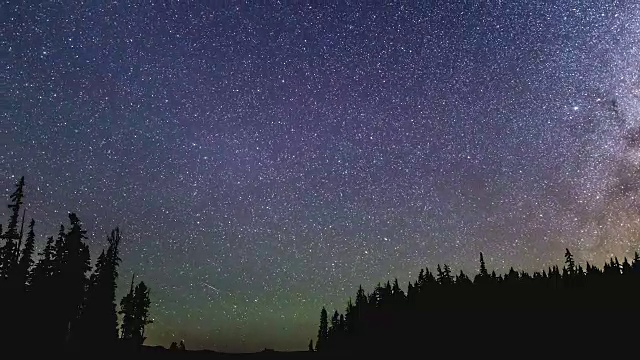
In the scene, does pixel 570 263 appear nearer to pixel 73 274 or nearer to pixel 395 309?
pixel 395 309

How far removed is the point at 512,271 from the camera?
107000 millimetres

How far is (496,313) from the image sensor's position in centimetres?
8231

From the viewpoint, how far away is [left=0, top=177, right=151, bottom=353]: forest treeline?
160 ft

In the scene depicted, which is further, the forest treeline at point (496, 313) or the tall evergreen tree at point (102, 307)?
the forest treeline at point (496, 313)

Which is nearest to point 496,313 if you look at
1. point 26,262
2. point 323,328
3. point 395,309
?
point 395,309

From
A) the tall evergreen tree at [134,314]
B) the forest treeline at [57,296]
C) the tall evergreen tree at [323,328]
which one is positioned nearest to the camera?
the forest treeline at [57,296]

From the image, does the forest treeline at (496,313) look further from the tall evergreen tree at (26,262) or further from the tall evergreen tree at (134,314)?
the tall evergreen tree at (26,262)

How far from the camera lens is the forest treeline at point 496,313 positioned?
70812mm

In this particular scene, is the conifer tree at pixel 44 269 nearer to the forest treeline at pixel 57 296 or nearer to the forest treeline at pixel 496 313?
the forest treeline at pixel 57 296

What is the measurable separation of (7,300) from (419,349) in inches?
2176

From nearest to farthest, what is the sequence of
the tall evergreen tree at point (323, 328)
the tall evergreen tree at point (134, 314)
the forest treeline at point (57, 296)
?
the forest treeline at point (57, 296)
the tall evergreen tree at point (134, 314)
the tall evergreen tree at point (323, 328)

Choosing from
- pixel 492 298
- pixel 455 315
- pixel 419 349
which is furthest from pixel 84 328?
pixel 492 298

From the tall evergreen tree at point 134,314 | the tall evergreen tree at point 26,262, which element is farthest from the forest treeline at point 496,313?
the tall evergreen tree at point 26,262

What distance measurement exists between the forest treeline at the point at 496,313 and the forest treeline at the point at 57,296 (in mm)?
33358
